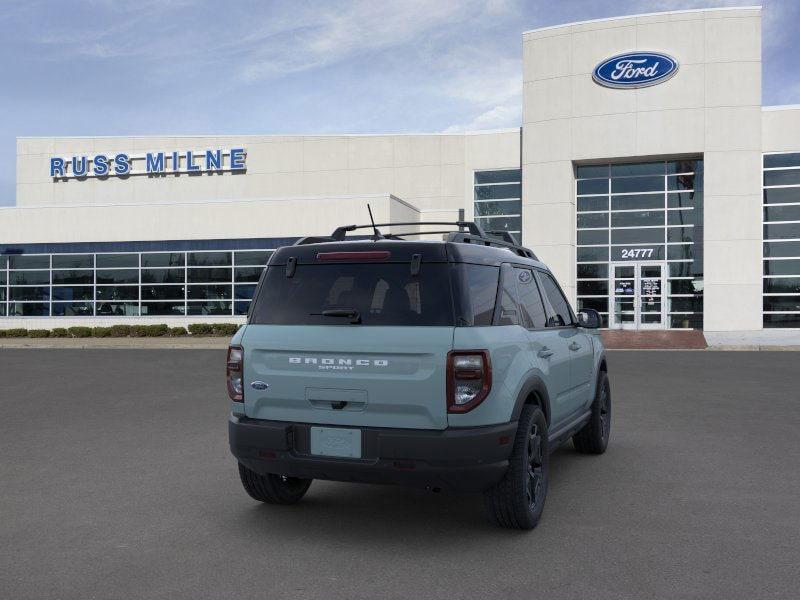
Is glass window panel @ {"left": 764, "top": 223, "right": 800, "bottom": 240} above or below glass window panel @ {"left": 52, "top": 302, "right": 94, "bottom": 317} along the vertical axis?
above

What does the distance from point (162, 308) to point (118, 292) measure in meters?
2.19

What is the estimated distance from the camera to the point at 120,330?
30500mm

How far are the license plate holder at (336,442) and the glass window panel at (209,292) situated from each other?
2868 cm

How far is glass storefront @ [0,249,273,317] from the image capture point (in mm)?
32594

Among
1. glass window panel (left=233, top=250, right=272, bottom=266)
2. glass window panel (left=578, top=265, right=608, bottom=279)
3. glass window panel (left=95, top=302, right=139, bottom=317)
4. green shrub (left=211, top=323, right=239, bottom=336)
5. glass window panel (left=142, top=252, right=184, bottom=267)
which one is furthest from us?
glass window panel (left=95, top=302, right=139, bottom=317)

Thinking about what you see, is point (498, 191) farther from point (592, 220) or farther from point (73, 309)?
point (73, 309)

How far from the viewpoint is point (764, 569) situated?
14.2 feet

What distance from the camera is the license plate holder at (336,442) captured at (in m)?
4.69

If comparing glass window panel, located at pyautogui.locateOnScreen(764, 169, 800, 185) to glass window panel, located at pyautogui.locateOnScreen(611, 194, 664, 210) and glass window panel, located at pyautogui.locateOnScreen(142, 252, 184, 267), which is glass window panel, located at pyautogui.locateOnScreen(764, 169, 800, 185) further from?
glass window panel, located at pyautogui.locateOnScreen(142, 252, 184, 267)

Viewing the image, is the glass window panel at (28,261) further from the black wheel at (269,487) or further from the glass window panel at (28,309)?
the black wheel at (269,487)

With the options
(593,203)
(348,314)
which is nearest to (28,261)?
(593,203)

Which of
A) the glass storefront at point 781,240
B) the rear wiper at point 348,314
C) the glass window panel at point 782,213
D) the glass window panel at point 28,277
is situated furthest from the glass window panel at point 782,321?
the glass window panel at point 28,277

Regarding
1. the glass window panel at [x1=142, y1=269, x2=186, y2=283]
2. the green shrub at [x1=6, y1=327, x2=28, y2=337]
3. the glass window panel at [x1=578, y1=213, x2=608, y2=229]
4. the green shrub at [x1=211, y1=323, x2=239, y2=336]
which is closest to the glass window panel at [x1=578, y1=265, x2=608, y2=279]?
the glass window panel at [x1=578, y1=213, x2=608, y2=229]

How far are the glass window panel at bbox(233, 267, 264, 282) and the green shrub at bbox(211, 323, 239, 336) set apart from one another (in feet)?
8.38
